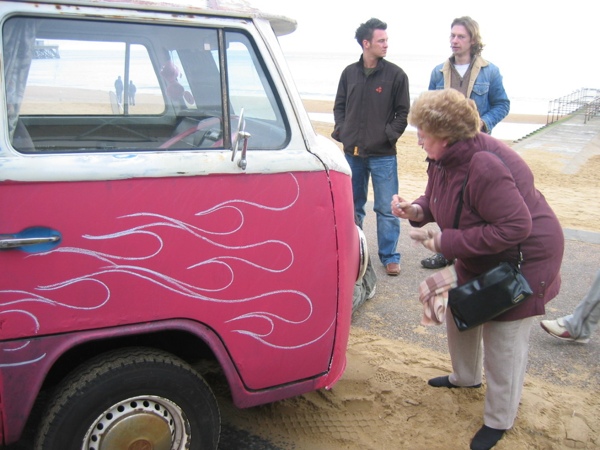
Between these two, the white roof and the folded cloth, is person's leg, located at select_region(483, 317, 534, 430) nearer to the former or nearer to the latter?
the folded cloth

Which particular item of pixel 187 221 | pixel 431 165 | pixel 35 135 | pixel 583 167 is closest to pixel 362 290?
pixel 431 165

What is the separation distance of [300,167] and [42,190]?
0.96m

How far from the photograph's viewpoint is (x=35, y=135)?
214 cm

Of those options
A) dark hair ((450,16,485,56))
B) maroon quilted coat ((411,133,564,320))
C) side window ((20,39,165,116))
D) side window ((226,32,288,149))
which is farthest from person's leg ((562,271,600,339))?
side window ((20,39,165,116))

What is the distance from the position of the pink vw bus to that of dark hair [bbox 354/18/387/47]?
2.38 meters

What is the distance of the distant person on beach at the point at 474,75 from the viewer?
4852 millimetres

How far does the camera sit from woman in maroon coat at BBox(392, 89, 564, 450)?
246cm

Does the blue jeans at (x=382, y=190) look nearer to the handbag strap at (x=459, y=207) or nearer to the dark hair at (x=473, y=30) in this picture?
the dark hair at (x=473, y=30)

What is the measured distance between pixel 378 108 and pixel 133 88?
2599 mm

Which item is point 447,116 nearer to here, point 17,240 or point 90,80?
point 90,80

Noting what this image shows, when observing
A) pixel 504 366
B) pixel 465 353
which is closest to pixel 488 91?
pixel 465 353

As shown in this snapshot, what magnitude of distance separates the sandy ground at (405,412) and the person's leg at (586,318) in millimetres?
404

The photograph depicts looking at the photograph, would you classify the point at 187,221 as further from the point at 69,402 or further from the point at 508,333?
the point at 508,333

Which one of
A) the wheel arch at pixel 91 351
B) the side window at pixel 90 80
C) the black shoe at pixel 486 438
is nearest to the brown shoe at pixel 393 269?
the black shoe at pixel 486 438
